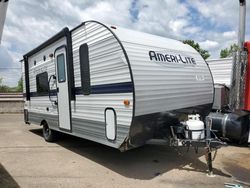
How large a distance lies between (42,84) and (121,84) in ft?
13.3

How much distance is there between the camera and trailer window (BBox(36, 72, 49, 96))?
7.98 metres

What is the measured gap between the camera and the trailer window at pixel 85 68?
232 inches

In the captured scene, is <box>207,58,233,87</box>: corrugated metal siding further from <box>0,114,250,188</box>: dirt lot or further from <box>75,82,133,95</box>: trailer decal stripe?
<box>75,82,133,95</box>: trailer decal stripe

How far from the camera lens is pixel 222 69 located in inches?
416

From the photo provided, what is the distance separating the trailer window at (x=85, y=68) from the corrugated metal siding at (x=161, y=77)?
3.15ft

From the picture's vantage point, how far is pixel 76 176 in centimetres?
540

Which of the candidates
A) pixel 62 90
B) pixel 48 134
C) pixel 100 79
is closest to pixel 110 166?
pixel 100 79

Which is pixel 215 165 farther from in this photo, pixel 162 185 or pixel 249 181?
pixel 162 185

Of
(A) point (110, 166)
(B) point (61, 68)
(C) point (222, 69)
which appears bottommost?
(A) point (110, 166)

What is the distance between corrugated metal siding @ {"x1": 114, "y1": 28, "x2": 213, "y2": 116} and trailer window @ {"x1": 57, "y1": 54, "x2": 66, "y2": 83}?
2.09 m

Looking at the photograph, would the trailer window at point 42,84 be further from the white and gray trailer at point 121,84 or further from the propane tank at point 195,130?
the propane tank at point 195,130

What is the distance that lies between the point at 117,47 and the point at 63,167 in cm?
283

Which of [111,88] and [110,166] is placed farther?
[110,166]

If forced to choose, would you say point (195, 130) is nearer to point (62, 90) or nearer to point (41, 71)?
point (62, 90)
